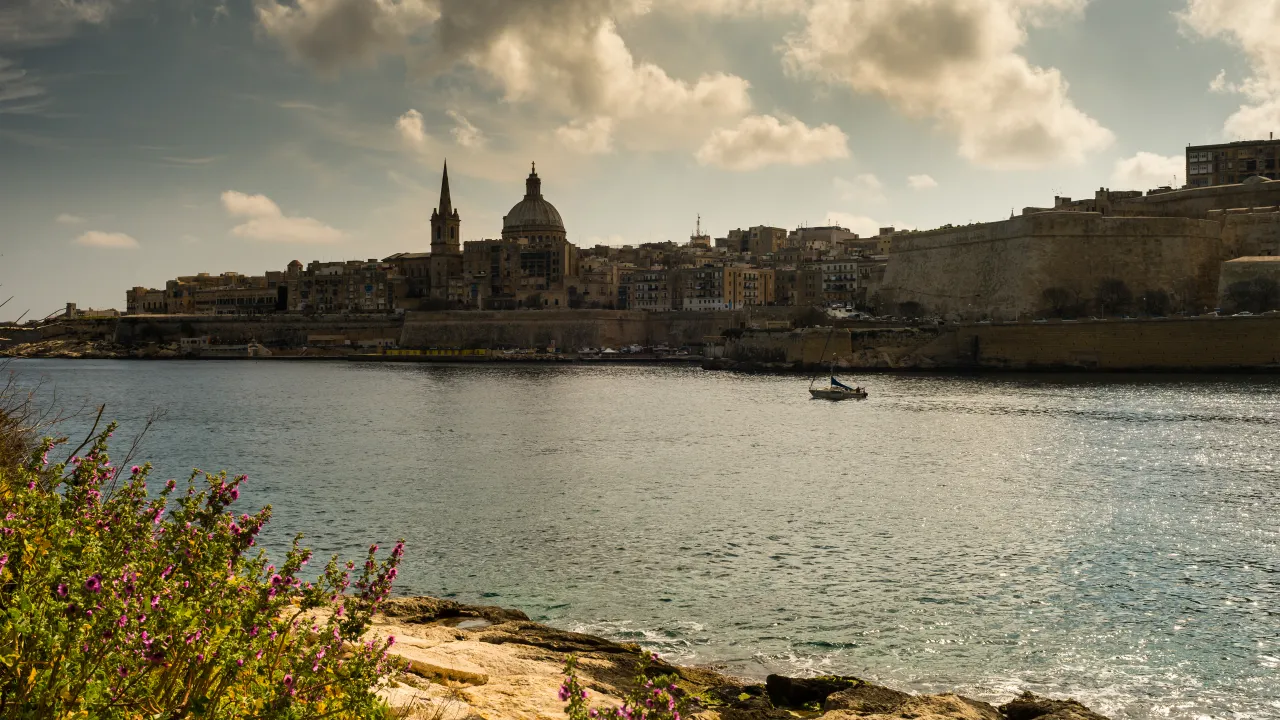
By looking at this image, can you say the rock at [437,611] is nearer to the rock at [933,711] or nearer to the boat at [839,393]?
the rock at [933,711]

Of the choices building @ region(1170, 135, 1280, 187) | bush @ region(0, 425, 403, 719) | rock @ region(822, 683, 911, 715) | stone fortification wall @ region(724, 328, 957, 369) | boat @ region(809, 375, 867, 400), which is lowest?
rock @ region(822, 683, 911, 715)

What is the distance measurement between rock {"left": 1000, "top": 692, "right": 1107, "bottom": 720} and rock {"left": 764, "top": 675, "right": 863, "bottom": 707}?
3.36 ft

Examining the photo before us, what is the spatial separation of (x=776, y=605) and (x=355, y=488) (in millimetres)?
9986

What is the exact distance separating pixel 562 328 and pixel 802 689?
66.9m

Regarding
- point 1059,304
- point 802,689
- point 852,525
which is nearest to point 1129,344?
point 1059,304

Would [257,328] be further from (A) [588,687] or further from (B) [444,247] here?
(A) [588,687]

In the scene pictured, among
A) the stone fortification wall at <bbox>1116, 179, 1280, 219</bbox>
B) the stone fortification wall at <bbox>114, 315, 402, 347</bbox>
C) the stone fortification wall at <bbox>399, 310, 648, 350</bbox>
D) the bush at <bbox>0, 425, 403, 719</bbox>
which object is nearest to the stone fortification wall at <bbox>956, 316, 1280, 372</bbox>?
the stone fortification wall at <bbox>1116, 179, 1280, 219</bbox>

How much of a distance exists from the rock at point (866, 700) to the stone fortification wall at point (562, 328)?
60989mm

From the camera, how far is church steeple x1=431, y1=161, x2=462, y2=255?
301ft

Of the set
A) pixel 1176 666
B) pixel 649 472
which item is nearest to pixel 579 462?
pixel 649 472

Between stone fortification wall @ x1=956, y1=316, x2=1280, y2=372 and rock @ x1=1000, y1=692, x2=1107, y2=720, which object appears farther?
stone fortification wall @ x1=956, y1=316, x2=1280, y2=372

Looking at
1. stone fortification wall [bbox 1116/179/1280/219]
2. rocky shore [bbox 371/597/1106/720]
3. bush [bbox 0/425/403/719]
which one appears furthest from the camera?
stone fortification wall [bbox 1116/179/1280/219]

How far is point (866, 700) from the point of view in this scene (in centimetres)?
682

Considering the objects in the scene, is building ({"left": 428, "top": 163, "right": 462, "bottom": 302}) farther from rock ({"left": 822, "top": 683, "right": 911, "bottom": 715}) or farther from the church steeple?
rock ({"left": 822, "top": 683, "right": 911, "bottom": 715})
